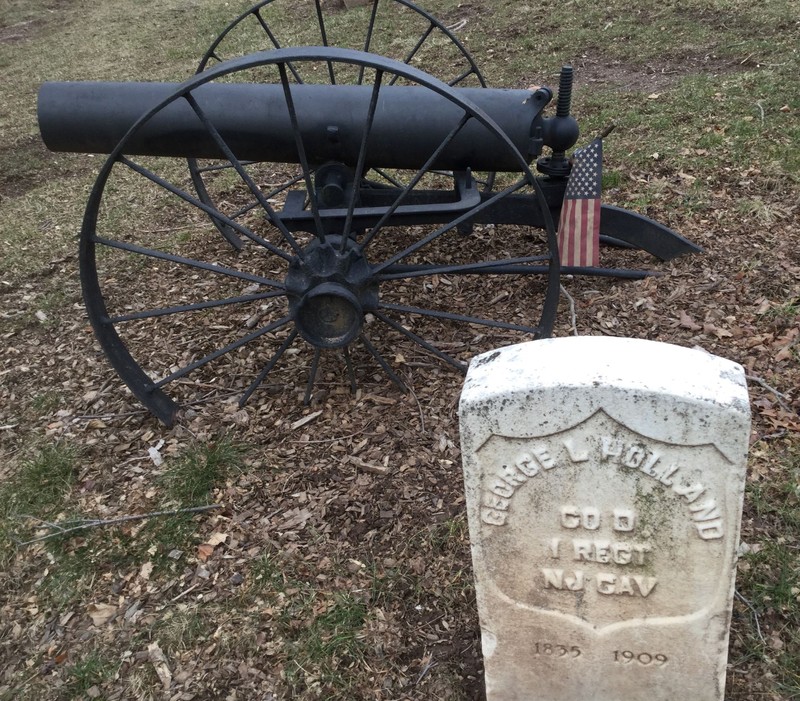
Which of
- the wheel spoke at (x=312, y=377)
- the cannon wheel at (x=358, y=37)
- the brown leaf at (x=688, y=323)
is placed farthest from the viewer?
the cannon wheel at (x=358, y=37)

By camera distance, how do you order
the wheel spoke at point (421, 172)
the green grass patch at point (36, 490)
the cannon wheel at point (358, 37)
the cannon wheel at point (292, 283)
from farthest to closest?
the cannon wheel at point (358, 37)
the green grass patch at point (36, 490)
the cannon wheel at point (292, 283)
the wheel spoke at point (421, 172)

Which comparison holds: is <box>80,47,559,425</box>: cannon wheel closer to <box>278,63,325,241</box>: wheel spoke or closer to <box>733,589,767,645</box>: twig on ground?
<box>278,63,325,241</box>: wheel spoke

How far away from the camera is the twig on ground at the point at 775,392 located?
3.32 m

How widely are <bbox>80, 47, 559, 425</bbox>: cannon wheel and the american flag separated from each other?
0.58 ft

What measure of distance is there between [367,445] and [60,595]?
1.38 metres

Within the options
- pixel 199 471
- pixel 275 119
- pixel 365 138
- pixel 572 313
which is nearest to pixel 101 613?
pixel 199 471

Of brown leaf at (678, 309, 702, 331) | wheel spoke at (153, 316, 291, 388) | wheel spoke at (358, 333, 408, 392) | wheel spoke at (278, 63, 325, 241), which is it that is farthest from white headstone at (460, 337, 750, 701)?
brown leaf at (678, 309, 702, 331)

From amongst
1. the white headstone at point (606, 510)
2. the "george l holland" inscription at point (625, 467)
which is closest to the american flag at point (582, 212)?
the white headstone at point (606, 510)

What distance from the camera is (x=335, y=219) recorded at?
368 centimetres

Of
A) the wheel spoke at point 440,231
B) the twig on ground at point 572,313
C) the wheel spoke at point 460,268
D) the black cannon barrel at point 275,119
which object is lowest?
the twig on ground at point 572,313

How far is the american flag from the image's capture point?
11.8ft

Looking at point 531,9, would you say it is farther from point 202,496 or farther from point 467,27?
point 202,496

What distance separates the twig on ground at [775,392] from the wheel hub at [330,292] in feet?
5.80

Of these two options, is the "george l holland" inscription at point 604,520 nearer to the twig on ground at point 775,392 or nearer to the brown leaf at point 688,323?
the twig on ground at point 775,392
